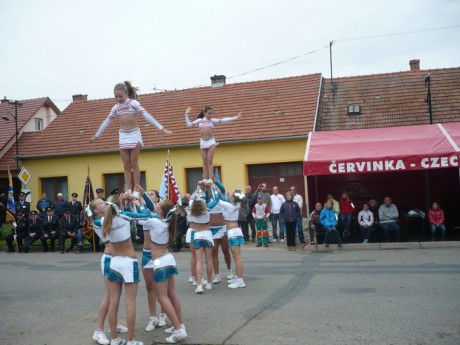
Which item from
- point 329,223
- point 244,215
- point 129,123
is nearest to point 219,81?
point 244,215

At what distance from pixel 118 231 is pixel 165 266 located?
786 mm

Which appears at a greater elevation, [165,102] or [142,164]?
[165,102]

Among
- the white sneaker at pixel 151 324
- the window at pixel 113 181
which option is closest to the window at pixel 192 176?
the window at pixel 113 181

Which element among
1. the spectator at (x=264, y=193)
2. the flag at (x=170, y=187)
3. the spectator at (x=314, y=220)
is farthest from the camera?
the spectator at (x=264, y=193)

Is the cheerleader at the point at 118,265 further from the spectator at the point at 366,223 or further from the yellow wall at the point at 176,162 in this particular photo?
the yellow wall at the point at 176,162

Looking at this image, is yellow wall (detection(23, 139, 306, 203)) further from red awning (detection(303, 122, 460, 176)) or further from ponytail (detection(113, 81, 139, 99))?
ponytail (detection(113, 81, 139, 99))

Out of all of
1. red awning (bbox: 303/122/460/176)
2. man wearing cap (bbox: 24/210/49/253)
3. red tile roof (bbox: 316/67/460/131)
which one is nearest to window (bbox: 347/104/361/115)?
red tile roof (bbox: 316/67/460/131)

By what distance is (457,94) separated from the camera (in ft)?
76.7

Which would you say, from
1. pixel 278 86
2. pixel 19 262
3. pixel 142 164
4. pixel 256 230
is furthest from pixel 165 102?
pixel 19 262

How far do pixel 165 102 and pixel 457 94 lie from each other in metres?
14.5

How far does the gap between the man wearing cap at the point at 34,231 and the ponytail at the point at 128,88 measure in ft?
39.2

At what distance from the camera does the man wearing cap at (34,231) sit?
18.5 meters

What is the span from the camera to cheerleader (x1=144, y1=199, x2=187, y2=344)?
664 cm

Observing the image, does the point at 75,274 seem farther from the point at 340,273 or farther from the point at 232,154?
the point at 232,154
